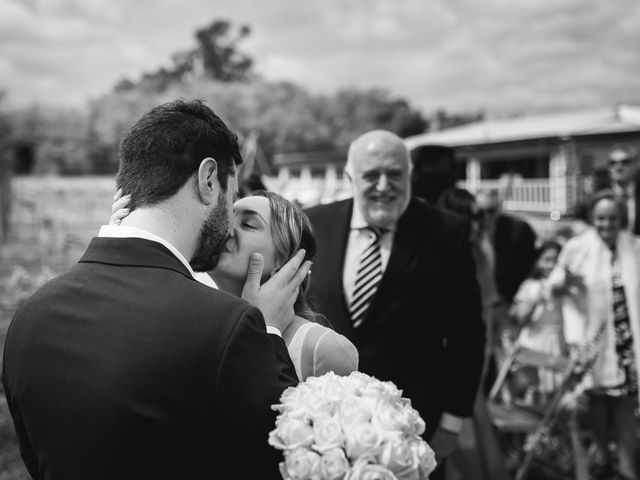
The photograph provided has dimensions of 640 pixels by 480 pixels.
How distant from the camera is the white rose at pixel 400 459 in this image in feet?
4.55

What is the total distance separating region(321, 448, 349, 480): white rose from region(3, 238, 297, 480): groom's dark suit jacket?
5.6 inches

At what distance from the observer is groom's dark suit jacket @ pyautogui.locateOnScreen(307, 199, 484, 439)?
10.4 ft

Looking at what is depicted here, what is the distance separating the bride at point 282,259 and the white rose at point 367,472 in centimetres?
63

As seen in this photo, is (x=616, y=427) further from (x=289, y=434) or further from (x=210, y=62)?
(x=210, y=62)

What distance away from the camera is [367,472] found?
4.45 feet

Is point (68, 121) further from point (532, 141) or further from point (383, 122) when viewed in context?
point (532, 141)

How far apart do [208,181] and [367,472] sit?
838mm

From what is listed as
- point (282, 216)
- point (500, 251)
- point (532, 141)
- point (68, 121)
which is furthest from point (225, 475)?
point (68, 121)

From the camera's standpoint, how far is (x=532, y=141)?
25.4 m

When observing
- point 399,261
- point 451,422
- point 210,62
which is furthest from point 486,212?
point 210,62

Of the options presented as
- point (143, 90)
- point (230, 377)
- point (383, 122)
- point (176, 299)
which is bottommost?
point (230, 377)

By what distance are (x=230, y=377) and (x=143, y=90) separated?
320 ft

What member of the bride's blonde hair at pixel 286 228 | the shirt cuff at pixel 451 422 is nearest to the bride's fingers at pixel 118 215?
the bride's blonde hair at pixel 286 228

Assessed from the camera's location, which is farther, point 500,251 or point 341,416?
point 500,251
